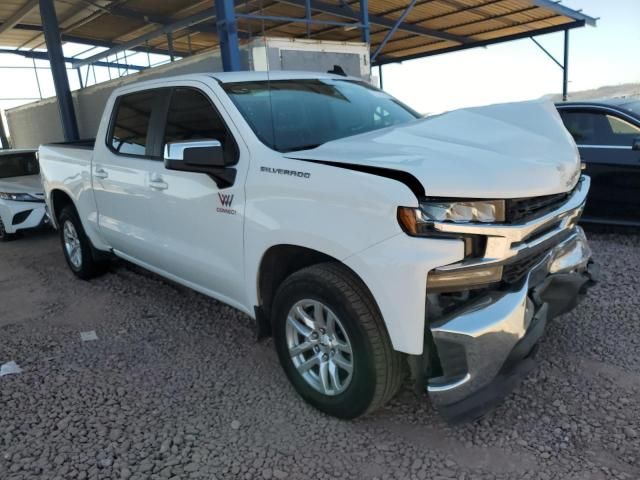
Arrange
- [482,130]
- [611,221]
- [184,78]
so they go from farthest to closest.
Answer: [611,221]
[184,78]
[482,130]

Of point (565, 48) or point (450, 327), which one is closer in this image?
point (450, 327)

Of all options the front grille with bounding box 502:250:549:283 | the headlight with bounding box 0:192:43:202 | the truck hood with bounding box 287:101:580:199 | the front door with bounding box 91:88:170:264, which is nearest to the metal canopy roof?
the headlight with bounding box 0:192:43:202

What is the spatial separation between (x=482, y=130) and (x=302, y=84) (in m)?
1.49

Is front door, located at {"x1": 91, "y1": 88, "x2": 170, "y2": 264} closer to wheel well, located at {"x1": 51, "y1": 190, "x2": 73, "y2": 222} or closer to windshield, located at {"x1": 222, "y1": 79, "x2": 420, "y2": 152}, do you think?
windshield, located at {"x1": 222, "y1": 79, "x2": 420, "y2": 152}

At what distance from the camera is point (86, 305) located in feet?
16.1

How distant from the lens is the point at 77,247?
5.59m

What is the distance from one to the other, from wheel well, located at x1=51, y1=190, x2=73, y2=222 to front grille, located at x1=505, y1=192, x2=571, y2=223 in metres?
4.69

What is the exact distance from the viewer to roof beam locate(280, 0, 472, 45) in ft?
38.2

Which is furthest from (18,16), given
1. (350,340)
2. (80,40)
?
A: (350,340)

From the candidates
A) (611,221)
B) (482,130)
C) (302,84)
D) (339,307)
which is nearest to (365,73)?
(611,221)

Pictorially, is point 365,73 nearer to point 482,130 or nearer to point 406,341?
point 482,130

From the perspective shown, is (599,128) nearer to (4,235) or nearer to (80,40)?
(4,235)

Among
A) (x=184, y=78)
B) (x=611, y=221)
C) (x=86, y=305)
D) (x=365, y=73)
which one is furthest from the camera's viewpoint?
(x=365, y=73)

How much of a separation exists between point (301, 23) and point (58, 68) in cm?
589
